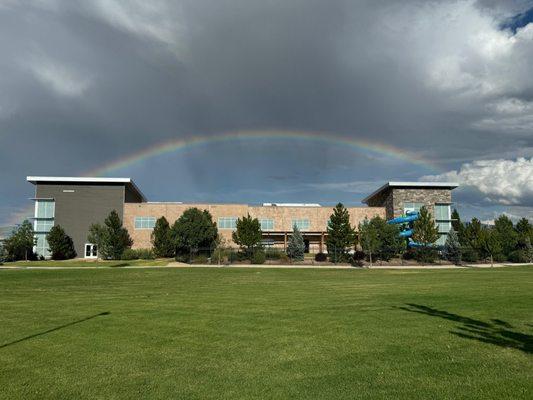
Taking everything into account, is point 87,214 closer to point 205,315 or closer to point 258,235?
point 258,235

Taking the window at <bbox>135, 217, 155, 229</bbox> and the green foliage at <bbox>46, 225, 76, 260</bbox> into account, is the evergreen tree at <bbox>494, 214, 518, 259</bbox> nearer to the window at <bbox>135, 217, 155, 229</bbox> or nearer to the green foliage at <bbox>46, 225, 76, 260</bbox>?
the window at <bbox>135, 217, 155, 229</bbox>

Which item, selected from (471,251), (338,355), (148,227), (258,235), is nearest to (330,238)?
Answer: (258,235)

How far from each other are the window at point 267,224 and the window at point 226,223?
519 centimetres

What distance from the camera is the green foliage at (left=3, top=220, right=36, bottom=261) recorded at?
6394cm

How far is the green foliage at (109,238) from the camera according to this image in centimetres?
6556

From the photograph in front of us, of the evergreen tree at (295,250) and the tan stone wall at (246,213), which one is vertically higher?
the tan stone wall at (246,213)

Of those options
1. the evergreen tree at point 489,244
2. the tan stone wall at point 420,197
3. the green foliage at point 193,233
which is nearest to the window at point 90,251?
the green foliage at point 193,233

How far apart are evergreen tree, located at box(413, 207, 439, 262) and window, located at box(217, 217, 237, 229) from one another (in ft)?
95.3

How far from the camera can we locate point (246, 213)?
7556 centimetres

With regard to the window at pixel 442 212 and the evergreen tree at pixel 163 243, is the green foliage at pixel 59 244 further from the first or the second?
the window at pixel 442 212

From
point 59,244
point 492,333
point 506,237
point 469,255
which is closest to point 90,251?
point 59,244

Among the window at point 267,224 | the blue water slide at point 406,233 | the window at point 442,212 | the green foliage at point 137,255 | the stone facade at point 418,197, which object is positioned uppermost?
the stone facade at point 418,197

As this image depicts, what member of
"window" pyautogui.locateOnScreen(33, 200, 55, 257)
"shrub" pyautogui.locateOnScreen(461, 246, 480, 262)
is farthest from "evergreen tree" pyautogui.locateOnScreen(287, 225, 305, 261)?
"window" pyautogui.locateOnScreen(33, 200, 55, 257)

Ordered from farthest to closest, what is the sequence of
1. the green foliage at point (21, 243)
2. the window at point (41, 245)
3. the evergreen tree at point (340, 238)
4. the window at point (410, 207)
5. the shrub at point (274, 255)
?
the window at point (410, 207) < the window at point (41, 245) < the green foliage at point (21, 243) < the shrub at point (274, 255) < the evergreen tree at point (340, 238)
